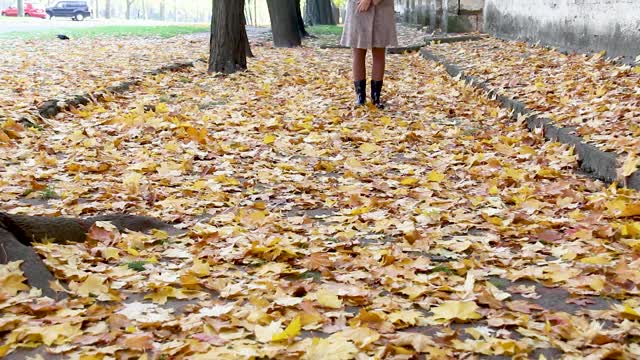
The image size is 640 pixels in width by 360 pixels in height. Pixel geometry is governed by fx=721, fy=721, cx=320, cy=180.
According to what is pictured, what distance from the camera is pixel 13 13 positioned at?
189 ft

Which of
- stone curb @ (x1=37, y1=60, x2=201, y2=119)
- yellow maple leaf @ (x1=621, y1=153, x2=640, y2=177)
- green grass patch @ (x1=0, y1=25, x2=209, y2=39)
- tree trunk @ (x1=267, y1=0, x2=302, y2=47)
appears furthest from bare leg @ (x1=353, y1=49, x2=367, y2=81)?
green grass patch @ (x1=0, y1=25, x2=209, y2=39)

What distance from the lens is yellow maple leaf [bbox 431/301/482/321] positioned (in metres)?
2.81

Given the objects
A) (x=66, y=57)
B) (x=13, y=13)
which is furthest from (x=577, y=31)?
(x=13, y=13)

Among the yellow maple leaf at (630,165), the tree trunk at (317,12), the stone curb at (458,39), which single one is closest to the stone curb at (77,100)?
the yellow maple leaf at (630,165)

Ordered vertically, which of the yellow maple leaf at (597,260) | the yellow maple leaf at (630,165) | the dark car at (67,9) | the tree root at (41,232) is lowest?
the yellow maple leaf at (597,260)

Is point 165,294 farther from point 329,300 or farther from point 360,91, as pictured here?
point 360,91

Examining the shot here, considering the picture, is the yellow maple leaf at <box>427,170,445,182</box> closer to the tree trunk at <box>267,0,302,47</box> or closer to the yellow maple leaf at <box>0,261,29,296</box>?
the yellow maple leaf at <box>0,261,29,296</box>

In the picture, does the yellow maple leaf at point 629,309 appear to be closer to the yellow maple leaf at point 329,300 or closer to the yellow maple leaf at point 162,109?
the yellow maple leaf at point 329,300

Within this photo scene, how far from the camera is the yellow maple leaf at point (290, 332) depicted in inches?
104

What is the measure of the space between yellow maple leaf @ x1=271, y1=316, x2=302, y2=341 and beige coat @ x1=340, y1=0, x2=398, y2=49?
5.54 metres

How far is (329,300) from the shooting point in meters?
2.98

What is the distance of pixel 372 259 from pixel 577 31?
7807 millimetres

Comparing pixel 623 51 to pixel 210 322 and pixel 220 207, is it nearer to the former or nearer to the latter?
pixel 220 207

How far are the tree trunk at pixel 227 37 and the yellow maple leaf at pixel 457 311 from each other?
8.86 metres
